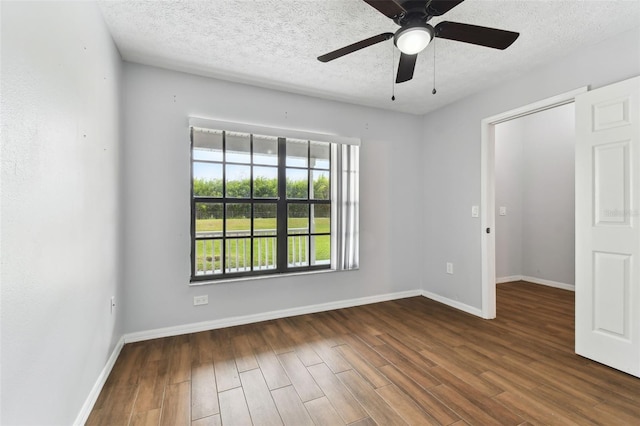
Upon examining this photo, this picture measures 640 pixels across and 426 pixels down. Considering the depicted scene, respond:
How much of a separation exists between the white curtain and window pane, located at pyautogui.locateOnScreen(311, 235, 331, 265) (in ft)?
0.48

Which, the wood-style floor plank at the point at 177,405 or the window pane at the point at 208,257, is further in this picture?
the window pane at the point at 208,257

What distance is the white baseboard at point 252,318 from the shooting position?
2652 millimetres

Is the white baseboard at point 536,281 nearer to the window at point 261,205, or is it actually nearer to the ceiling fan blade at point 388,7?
the window at point 261,205

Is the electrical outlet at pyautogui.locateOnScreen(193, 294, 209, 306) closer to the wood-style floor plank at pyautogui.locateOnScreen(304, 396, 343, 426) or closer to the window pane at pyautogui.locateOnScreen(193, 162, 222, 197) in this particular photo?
the window pane at pyautogui.locateOnScreen(193, 162, 222, 197)

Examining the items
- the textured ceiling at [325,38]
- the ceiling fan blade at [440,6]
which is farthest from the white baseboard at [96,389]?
the ceiling fan blade at [440,6]

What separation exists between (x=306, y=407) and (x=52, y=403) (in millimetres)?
1282

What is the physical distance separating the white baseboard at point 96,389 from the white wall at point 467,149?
11.9 feet

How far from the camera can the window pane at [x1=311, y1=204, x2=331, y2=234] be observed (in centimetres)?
346

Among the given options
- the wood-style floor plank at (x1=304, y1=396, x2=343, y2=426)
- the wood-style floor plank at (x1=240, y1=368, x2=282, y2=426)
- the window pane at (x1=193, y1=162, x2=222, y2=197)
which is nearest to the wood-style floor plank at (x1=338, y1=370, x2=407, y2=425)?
the wood-style floor plank at (x1=304, y1=396, x2=343, y2=426)

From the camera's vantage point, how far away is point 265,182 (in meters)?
3.17

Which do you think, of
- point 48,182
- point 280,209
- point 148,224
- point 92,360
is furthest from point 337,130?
point 92,360

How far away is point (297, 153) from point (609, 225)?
292 centimetres

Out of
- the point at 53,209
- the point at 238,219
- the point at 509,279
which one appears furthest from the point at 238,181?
the point at 509,279

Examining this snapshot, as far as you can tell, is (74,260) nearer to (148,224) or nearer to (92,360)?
(92,360)
